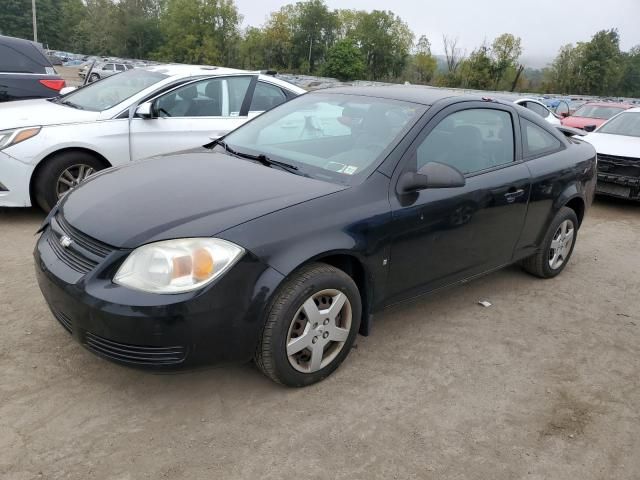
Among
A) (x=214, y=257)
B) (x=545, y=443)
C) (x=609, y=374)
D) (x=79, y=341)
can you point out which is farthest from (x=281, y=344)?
(x=609, y=374)

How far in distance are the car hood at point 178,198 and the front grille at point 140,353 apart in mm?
450

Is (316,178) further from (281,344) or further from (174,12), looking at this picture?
(174,12)

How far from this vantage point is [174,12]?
95.9m

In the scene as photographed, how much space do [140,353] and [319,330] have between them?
89 centimetres

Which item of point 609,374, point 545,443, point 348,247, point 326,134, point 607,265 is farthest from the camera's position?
point 607,265

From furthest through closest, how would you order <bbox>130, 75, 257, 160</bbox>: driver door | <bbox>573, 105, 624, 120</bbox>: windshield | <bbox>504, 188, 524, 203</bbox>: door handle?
<bbox>573, 105, 624, 120</bbox>: windshield → <bbox>130, 75, 257, 160</bbox>: driver door → <bbox>504, 188, 524, 203</bbox>: door handle

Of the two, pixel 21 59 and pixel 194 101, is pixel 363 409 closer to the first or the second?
pixel 194 101

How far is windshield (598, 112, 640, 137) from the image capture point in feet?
28.3

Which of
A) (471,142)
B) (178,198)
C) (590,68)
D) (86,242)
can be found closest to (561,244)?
(471,142)

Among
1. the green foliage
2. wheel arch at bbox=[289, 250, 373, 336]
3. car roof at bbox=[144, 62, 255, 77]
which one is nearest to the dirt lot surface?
wheel arch at bbox=[289, 250, 373, 336]

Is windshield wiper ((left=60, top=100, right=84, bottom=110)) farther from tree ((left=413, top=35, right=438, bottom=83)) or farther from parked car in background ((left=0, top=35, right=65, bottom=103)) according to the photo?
tree ((left=413, top=35, right=438, bottom=83))

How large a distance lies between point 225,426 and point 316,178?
1.40 metres

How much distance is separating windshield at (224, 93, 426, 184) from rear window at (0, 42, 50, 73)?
5.52m

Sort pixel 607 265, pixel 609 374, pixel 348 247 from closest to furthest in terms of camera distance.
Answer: pixel 348 247
pixel 609 374
pixel 607 265
